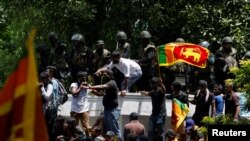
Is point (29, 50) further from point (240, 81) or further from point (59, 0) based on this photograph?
point (59, 0)

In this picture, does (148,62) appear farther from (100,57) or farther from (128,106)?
(100,57)

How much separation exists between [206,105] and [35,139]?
9783 mm

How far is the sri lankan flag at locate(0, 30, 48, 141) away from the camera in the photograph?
5711 mm

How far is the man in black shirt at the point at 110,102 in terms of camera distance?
14989 mm

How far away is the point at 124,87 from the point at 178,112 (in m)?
1.47

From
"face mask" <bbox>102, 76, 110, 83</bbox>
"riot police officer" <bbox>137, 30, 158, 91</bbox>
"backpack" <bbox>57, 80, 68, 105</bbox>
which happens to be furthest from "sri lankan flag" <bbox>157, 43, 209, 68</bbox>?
"backpack" <bbox>57, 80, 68, 105</bbox>

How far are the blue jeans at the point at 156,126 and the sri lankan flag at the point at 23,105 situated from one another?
9.43 m

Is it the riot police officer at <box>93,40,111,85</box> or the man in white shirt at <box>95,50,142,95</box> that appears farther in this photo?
the riot police officer at <box>93,40,111,85</box>

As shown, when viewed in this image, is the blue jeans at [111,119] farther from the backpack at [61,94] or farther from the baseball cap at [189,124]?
the baseball cap at [189,124]

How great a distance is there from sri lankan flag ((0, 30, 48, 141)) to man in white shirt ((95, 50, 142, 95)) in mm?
10381

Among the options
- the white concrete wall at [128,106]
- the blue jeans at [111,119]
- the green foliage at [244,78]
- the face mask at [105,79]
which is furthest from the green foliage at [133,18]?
the green foliage at [244,78]

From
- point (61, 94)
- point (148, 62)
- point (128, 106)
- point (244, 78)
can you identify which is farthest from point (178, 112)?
point (244, 78)

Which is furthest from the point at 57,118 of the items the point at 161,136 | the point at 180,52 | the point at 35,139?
the point at 35,139

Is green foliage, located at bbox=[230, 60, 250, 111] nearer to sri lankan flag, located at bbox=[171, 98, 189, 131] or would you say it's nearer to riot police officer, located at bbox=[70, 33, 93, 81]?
sri lankan flag, located at bbox=[171, 98, 189, 131]
